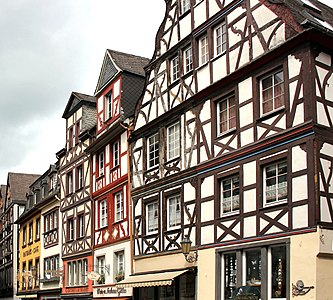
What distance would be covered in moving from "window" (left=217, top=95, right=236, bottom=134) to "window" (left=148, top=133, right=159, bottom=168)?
14.8ft

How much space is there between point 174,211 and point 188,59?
521 cm

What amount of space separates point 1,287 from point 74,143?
1187 inches

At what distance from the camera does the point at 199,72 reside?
21531 millimetres

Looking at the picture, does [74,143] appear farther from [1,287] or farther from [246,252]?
[1,287]

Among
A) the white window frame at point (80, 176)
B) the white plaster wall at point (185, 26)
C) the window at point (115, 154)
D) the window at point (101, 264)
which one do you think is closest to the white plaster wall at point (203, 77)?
the white plaster wall at point (185, 26)

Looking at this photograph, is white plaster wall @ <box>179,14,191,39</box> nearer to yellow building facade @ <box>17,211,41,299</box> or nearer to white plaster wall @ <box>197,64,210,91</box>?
white plaster wall @ <box>197,64,210,91</box>

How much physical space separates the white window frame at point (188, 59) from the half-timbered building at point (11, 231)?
33.2 m

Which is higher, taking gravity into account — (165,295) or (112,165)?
(112,165)

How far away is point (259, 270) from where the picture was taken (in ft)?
58.1

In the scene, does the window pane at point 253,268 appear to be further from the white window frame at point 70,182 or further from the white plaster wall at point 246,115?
the white window frame at point 70,182

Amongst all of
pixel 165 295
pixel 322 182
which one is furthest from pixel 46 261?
pixel 322 182

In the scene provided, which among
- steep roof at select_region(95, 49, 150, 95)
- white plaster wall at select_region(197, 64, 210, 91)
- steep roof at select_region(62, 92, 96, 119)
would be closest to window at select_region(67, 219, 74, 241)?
steep roof at select_region(62, 92, 96, 119)

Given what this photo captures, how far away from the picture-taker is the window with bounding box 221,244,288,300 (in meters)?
16.9

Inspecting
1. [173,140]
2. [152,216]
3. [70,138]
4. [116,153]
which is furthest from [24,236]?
[173,140]
